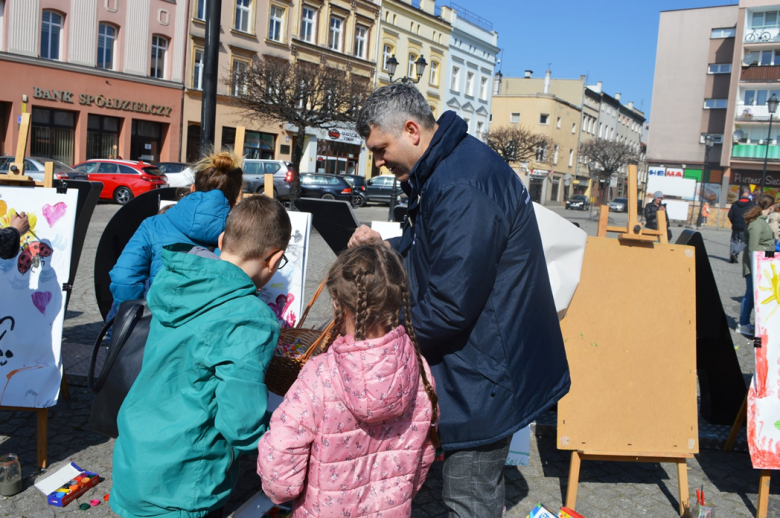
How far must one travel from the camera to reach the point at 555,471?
13.3 feet

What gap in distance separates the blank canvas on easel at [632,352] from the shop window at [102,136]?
25.9 m

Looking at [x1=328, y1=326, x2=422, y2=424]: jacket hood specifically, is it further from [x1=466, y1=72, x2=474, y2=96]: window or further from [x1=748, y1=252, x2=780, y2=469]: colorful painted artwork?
[x1=466, y1=72, x2=474, y2=96]: window

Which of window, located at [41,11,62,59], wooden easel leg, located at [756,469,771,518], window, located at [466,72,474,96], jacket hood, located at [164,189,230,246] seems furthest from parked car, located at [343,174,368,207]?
wooden easel leg, located at [756,469,771,518]

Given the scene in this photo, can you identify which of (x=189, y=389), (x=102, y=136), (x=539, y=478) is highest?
(x=102, y=136)

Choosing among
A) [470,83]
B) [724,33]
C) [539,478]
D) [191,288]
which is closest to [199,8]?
[470,83]

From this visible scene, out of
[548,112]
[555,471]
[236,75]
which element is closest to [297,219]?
[555,471]

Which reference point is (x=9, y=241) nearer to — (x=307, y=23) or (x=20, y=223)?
(x=20, y=223)

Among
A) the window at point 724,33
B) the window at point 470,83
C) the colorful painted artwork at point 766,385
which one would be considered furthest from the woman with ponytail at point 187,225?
the window at point 724,33

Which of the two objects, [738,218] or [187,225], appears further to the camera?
[738,218]

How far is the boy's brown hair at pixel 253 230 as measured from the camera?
231 cm

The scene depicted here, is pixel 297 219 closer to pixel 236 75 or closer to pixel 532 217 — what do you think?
pixel 532 217

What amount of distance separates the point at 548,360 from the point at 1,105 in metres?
26.2

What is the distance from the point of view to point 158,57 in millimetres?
27312

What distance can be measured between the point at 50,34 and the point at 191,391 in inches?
1034
